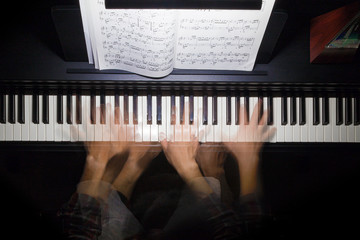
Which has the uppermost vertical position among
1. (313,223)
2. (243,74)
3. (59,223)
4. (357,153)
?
(243,74)

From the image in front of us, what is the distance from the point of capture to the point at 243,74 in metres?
1.47

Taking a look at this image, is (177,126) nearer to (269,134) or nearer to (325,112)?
(269,134)

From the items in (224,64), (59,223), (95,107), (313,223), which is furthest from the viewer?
(313,223)

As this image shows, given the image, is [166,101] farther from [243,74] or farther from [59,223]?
[59,223]

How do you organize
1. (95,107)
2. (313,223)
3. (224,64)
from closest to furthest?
(224,64), (95,107), (313,223)

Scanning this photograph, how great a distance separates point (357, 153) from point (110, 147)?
1416mm

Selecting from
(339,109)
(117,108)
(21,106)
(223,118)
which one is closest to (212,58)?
(223,118)

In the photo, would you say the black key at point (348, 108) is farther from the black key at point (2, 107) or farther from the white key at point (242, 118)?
the black key at point (2, 107)

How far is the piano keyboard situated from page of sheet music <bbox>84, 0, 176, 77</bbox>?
0.64 ft

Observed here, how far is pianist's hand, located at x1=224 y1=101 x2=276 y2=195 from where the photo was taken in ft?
5.19

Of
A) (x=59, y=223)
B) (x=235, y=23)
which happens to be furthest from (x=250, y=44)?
(x=59, y=223)

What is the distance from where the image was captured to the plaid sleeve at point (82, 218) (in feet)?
4.96

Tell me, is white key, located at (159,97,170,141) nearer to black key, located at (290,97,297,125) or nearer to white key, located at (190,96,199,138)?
white key, located at (190,96,199,138)

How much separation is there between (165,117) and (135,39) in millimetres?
439
